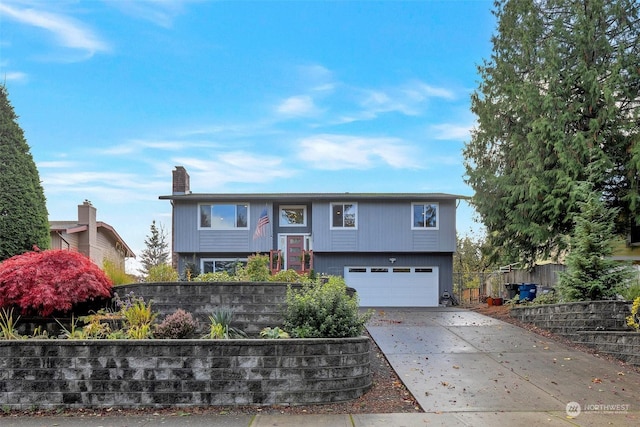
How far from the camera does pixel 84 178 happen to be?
60.0 ft

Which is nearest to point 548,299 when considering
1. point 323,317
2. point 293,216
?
point 323,317

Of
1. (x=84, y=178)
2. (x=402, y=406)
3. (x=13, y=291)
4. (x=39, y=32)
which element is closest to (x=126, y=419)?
(x=402, y=406)

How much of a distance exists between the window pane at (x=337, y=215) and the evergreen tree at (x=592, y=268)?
1164 centimetres

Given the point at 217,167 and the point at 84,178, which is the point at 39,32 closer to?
the point at 84,178

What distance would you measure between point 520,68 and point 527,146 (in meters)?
2.82

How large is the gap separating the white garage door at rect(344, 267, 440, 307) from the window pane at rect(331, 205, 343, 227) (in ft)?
6.96

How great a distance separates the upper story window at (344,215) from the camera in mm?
22344

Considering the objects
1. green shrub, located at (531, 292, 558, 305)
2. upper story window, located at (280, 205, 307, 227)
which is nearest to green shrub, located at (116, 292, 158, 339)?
green shrub, located at (531, 292, 558, 305)

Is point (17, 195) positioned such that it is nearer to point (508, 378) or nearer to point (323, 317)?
point (323, 317)

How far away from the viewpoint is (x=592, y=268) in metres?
11.5

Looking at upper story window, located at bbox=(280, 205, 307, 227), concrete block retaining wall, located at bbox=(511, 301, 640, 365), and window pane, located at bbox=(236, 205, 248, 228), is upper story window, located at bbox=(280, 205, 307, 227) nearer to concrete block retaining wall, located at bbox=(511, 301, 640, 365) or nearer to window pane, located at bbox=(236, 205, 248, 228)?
window pane, located at bbox=(236, 205, 248, 228)

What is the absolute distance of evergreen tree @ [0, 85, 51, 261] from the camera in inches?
405

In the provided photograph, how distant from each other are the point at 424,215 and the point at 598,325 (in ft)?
40.0

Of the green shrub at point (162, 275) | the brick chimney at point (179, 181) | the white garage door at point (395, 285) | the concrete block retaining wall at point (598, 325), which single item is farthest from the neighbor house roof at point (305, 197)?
the green shrub at point (162, 275)
